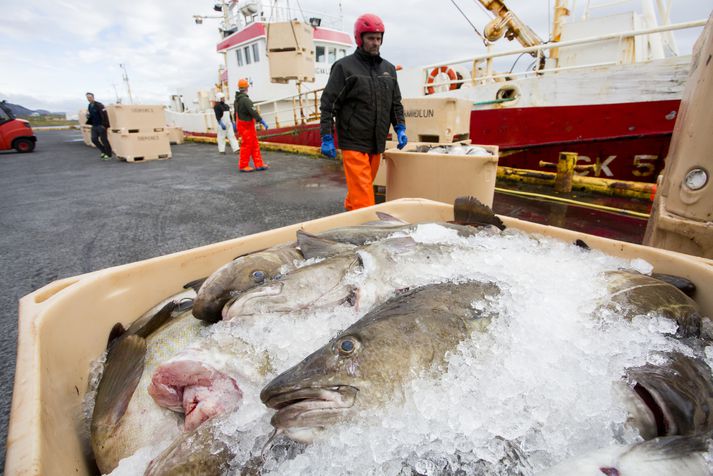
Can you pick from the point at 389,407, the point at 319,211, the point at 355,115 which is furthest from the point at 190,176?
the point at 389,407

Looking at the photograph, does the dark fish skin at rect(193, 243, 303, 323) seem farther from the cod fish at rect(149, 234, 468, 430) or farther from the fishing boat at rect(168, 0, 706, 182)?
the fishing boat at rect(168, 0, 706, 182)

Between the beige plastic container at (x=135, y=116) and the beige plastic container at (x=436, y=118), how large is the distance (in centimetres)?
923

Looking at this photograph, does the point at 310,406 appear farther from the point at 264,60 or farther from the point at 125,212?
the point at 264,60

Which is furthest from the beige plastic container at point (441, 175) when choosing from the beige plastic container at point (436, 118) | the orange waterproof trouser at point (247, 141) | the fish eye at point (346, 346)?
the orange waterproof trouser at point (247, 141)

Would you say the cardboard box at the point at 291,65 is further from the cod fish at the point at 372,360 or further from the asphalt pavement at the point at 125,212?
the cod fish at the point at 372,360

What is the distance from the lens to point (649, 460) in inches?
32.7

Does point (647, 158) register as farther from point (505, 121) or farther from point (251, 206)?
point (251, 206)

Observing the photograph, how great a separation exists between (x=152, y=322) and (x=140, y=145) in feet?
39.6

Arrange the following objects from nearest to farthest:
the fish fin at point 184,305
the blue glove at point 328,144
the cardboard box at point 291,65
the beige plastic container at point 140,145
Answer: the fish fin at point 184,305, the blue glove at point 328,144, the beige plastic container at point 140,145, the cardboard box at point 291,65

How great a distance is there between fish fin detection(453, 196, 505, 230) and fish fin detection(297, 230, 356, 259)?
84 centimetres

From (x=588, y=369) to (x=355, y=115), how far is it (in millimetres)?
3657

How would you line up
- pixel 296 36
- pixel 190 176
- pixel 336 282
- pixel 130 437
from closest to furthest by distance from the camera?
pixel 130 437
pixel 336 282
pixel 190 176
pixel 296 36

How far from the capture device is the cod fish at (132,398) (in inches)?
45.9

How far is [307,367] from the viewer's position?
1086mm
